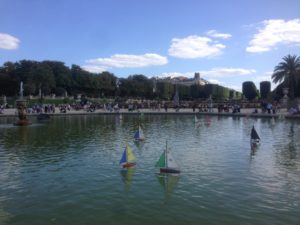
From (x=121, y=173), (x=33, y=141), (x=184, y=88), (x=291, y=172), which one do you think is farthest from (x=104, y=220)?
(x=184, y=88)

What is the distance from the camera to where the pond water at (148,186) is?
9.09 m

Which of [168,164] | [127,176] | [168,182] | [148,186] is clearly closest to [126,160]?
[127,176]

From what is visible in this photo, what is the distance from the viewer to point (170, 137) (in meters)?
24.1

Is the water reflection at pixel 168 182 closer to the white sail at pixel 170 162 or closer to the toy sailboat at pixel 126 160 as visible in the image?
the white sail at pixel 170 162

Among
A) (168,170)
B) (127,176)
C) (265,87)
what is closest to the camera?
(127,176)

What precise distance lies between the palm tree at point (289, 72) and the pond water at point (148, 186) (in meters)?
45.9

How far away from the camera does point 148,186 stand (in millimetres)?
11719

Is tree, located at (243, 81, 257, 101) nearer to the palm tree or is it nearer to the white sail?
the palm tree

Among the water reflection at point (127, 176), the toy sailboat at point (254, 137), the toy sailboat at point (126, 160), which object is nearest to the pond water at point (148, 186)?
the water reflection at point (127, 176)

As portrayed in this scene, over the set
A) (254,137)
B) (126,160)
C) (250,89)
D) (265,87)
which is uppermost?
(265,87)

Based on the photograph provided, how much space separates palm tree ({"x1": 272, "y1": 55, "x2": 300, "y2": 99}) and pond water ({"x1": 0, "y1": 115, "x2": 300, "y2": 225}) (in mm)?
45905

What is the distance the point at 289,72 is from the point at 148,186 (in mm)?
57185

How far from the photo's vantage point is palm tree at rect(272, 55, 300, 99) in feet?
204

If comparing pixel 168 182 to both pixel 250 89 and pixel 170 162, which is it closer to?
pixel 170 162
